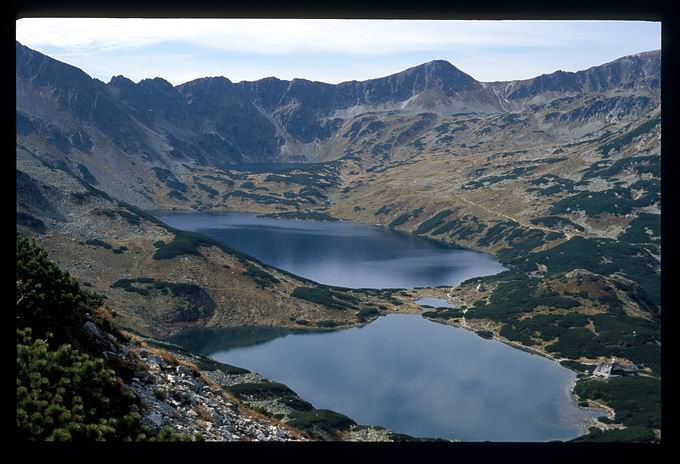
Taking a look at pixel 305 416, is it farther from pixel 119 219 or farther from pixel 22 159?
pixel 22 159

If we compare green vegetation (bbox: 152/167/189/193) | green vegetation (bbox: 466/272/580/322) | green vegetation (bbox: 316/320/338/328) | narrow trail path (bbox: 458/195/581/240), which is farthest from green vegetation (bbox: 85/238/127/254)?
green vegetation (bbox: 152/167/189/193)

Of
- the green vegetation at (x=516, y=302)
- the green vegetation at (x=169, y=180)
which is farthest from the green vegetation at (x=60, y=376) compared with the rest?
the green vegetation at (x=169, y=180)

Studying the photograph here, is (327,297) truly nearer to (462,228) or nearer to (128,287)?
(128,287)

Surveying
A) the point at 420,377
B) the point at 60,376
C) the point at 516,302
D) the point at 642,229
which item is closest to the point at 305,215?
the point at 642,229

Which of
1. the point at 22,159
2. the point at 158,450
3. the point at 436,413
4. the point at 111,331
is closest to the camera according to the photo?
the point at 158,450

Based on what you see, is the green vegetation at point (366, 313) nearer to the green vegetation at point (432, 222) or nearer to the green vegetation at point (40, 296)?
the green vegetation at point (40, 296)

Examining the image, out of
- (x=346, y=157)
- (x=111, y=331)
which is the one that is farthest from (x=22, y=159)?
(x=346, y=157)
